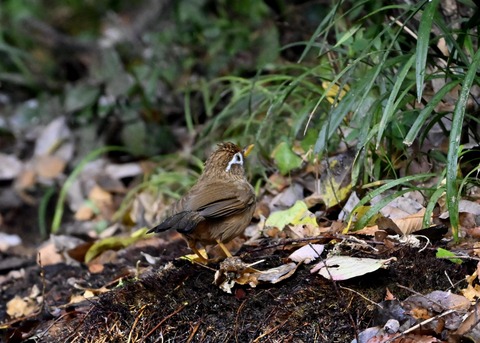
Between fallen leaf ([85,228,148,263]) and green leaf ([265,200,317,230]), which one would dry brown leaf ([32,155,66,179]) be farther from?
green leaf ([265,200,317,230])

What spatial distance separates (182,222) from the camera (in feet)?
12.8

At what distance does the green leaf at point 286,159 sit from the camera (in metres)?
5.19

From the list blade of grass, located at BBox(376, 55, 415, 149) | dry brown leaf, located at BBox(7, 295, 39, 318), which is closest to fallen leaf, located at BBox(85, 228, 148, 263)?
dry brown leaf, located at BBox(7, 295, 39, 318)

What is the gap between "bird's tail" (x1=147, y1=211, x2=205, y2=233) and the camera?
3811 millimetres

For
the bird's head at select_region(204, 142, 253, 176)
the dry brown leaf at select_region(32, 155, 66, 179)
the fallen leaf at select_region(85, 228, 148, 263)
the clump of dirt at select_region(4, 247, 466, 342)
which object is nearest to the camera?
the clump of dirt at select_region(4, 247, 466, 342)

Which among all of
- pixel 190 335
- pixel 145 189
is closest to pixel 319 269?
pixel 190 335

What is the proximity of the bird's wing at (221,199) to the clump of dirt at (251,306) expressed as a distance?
11.1 inches

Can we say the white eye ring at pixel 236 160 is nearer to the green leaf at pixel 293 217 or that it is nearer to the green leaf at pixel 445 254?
the green leaf at pixel 293 217

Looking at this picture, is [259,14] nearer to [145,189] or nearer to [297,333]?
[145,189]

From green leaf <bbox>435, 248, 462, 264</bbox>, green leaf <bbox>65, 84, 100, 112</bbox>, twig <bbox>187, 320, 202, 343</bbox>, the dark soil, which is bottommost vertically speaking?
green leaf <bbox>65, 84, 100, 112</bbox>

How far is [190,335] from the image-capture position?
354 cm

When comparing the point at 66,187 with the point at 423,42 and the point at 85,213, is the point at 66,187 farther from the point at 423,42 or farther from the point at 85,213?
the point at 423,42

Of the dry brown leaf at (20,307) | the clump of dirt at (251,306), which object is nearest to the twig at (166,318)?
the clump of dirt at (251,306)

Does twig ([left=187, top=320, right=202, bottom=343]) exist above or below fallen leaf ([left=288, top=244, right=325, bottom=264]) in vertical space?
below
